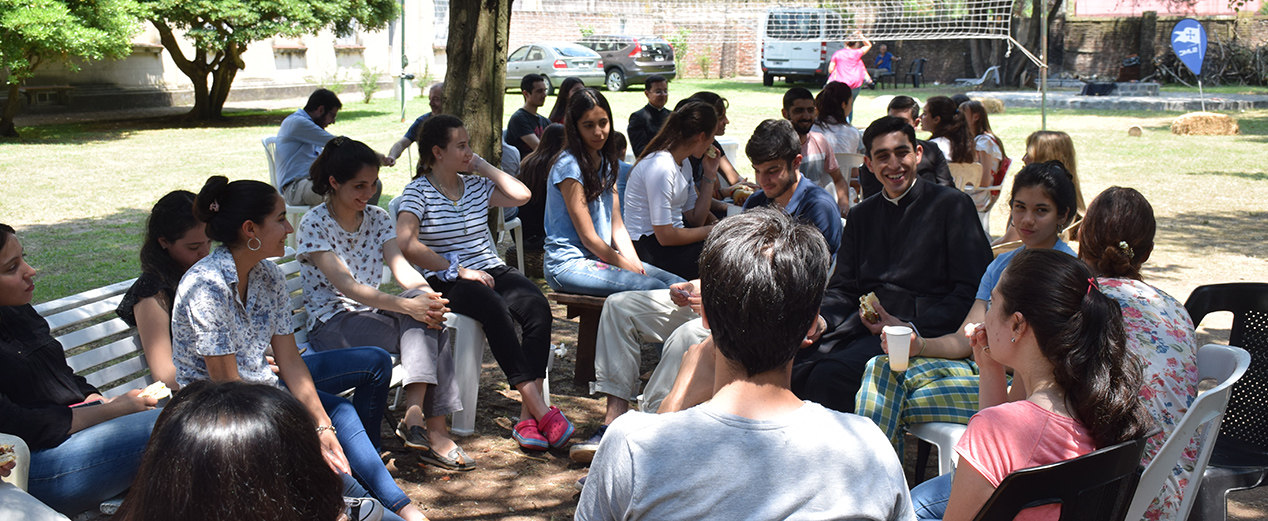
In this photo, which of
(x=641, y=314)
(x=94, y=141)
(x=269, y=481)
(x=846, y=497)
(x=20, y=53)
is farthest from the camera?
(x=94, y=141)

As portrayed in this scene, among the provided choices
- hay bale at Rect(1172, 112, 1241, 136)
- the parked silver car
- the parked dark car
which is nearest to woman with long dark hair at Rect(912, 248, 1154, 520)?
hay bale at Rect(1172, 112, 1241, 136)

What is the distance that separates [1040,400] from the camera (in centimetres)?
193

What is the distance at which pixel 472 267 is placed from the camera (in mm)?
4164

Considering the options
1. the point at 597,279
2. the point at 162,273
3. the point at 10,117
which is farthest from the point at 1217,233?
the point at 10,117

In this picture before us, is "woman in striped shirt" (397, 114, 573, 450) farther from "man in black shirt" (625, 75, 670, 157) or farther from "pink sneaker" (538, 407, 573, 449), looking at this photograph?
"man in black shirt" (625, 75, 670, 157)

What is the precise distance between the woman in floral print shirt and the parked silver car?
69.0ft

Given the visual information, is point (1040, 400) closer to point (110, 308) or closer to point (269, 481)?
point (269, 481)

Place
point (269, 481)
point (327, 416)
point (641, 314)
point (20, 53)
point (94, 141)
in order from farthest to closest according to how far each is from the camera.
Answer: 1. point (94, 141)
2. point (20, 53)
3. point (641, 314)
4. point (327, 416)
5. point (269, 481)

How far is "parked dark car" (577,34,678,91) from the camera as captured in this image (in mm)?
24641

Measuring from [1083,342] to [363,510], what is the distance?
174cm

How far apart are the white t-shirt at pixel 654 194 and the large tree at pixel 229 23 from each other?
A: 43.0 feet

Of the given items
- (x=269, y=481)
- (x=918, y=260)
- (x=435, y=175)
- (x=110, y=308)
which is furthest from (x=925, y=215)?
(x=110, y=308)

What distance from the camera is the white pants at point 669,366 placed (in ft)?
10.6

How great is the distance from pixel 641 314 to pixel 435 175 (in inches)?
44.2
